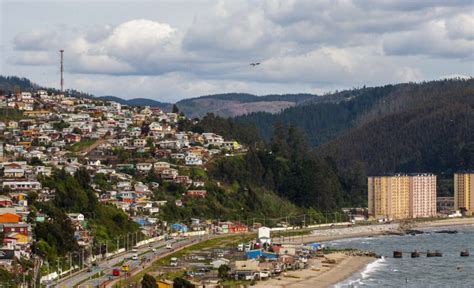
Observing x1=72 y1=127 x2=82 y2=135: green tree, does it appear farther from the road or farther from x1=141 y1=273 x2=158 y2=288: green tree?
x1=141 y1=273 x2=158 y2=288: green tree

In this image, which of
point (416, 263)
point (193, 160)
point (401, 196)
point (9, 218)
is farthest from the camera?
point (401, 196)

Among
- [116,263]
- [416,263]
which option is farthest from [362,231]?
[116,263]

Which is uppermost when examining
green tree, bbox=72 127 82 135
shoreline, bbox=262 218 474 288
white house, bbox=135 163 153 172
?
green tree, bbox=72 127 82 135

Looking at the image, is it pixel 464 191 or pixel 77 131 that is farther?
pixel 464 191

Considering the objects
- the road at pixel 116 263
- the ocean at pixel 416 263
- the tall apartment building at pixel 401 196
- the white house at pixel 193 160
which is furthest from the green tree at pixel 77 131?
the tall apartment building at pixel 401 196

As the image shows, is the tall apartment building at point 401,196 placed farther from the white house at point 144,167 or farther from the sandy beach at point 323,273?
the sandy beach at point 323,273

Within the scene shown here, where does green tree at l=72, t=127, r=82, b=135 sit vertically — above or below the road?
above

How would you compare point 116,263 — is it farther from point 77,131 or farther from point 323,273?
point 77,131

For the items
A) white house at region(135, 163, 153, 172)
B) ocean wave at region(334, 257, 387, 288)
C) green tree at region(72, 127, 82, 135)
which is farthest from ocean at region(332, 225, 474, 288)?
green tree at region(72, 127, 82, 135)
